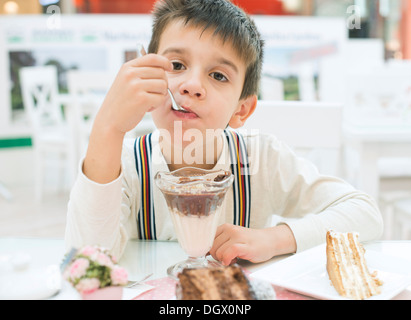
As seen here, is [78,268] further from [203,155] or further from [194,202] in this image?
[203,155]

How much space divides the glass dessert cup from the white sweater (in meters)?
0.11

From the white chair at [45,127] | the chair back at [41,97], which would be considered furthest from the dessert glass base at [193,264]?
the chair back at [41,97]

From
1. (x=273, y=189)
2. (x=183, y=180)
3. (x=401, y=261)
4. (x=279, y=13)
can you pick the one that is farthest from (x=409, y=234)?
(x=279, y=13)

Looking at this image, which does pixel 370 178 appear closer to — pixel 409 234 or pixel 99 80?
pixel 409 234

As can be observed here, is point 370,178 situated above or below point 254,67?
below

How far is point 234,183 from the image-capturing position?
1.00 metres

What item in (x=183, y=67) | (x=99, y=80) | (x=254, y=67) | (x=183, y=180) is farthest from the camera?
(x=99, y=80)

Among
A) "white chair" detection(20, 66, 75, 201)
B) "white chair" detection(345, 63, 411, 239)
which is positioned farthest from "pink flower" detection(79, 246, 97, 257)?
"white chair" detection(20, 66, 75, 201)

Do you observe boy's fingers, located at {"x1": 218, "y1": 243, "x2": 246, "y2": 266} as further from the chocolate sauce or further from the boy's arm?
the boy's arm

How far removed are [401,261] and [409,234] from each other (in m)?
2.11

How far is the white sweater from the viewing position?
2.25 feet

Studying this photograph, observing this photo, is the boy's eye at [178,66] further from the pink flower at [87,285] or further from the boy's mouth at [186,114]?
the pink flower at [87,285]

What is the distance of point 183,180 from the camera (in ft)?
2.18

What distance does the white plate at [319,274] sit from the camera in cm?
55
